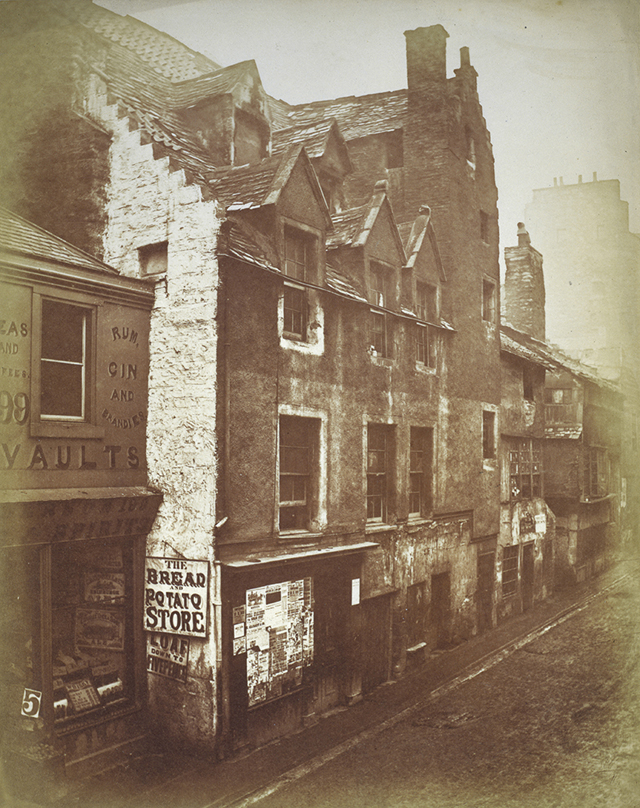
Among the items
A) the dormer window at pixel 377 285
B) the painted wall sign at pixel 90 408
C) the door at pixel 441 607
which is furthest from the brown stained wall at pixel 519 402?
the painted wall sign at pixel 90 408

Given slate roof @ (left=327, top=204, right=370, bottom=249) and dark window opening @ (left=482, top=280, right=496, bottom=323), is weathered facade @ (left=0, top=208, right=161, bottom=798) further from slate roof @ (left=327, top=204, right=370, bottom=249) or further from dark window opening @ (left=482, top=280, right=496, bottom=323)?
dark window opening @ (left=482, top=280, right=496, bottom=323)

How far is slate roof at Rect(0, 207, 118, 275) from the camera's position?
9594 mm

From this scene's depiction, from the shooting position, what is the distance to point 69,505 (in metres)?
9.84

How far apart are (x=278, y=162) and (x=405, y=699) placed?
1036 centimetres

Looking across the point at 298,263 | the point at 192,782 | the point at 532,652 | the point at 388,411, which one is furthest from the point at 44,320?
the point at 532,652

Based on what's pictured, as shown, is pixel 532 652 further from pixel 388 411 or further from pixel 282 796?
pixel 282 796

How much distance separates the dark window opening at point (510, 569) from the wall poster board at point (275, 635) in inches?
404

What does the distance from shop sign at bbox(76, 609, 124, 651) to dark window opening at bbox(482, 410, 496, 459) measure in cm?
1259

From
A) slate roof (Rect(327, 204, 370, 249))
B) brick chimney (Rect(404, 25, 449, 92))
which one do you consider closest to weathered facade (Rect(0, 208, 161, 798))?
slate roof (Rect(327, 204, 370, 249))

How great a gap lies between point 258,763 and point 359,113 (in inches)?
566

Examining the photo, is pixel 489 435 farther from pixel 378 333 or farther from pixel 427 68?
pixel 427 68

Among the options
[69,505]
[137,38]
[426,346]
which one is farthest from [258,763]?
[137,38]

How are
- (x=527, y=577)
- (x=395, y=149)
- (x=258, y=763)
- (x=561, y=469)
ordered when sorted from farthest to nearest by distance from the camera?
(x=561, y=469), (x=527, y=577), (x=395, y=149), (x=258, y=763)

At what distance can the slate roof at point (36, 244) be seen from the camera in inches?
378
